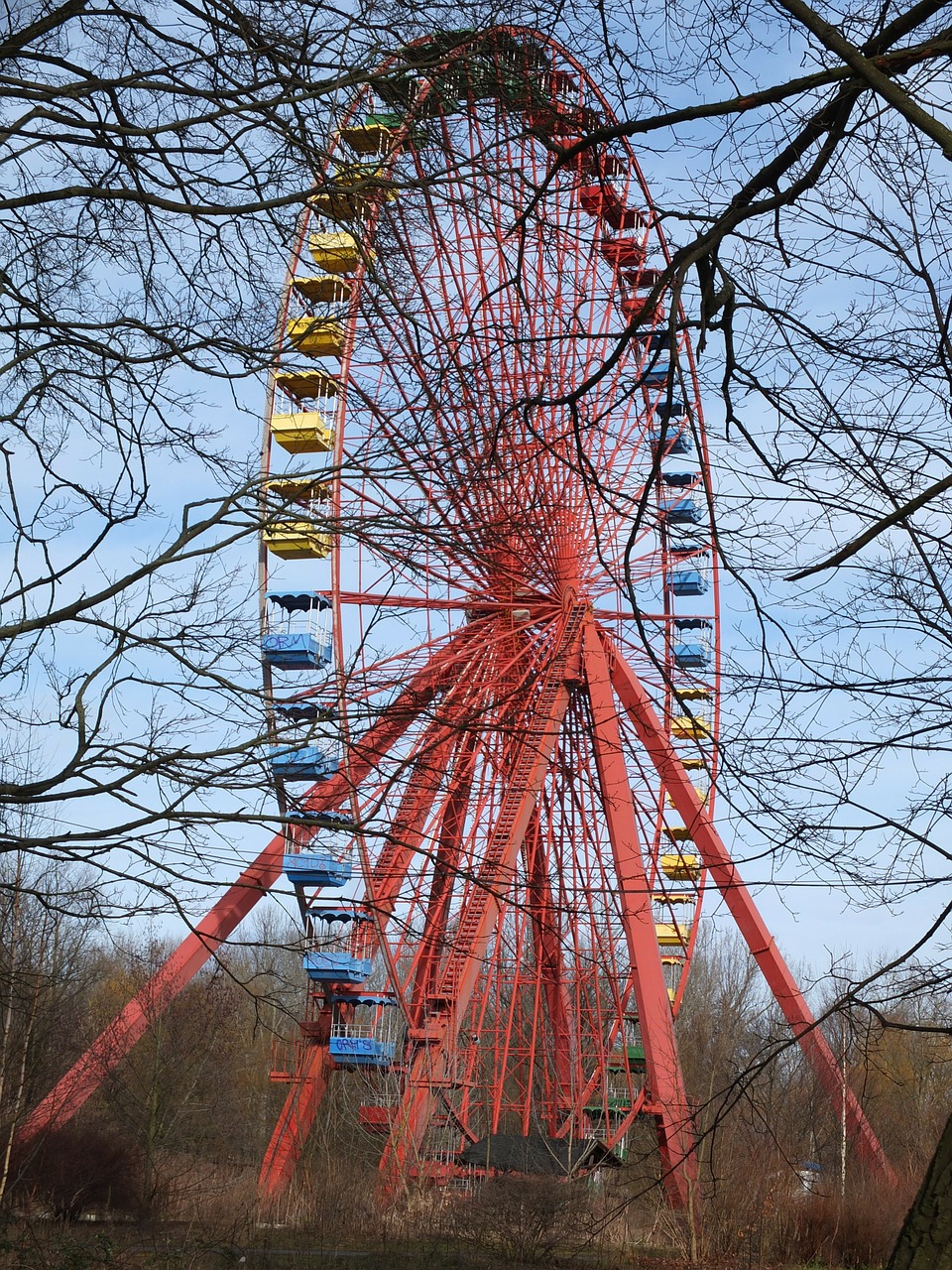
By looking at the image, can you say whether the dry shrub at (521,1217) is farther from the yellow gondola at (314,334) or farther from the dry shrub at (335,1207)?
the yellow gondola at (314,334)

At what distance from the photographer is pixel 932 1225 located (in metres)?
3.63


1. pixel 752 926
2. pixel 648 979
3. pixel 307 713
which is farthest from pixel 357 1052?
pixel 307 713

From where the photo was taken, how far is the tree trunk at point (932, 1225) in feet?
11.8

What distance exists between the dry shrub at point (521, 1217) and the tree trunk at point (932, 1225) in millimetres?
9674

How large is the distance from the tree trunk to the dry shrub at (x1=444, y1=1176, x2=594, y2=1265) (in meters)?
9.67

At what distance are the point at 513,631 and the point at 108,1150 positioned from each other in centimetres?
853

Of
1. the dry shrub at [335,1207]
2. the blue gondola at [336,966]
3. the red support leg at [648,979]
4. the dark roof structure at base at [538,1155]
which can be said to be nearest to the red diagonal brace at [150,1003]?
the blue gondola at [336,966]

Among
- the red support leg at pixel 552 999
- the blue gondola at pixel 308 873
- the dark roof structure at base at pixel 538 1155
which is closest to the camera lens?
the blue gondola at pixel 308 873

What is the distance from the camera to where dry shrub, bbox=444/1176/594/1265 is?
13055mm

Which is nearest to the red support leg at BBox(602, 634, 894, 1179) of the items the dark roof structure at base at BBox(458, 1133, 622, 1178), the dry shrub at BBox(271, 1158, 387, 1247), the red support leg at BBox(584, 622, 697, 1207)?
the red support leg at BBox(584, 622, 697, 1207)

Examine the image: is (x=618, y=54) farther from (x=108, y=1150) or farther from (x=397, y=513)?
(x=108, y=1150)

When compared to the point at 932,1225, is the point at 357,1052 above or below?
above

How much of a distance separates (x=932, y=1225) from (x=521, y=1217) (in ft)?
33.8

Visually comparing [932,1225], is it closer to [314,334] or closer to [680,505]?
[314,334]
